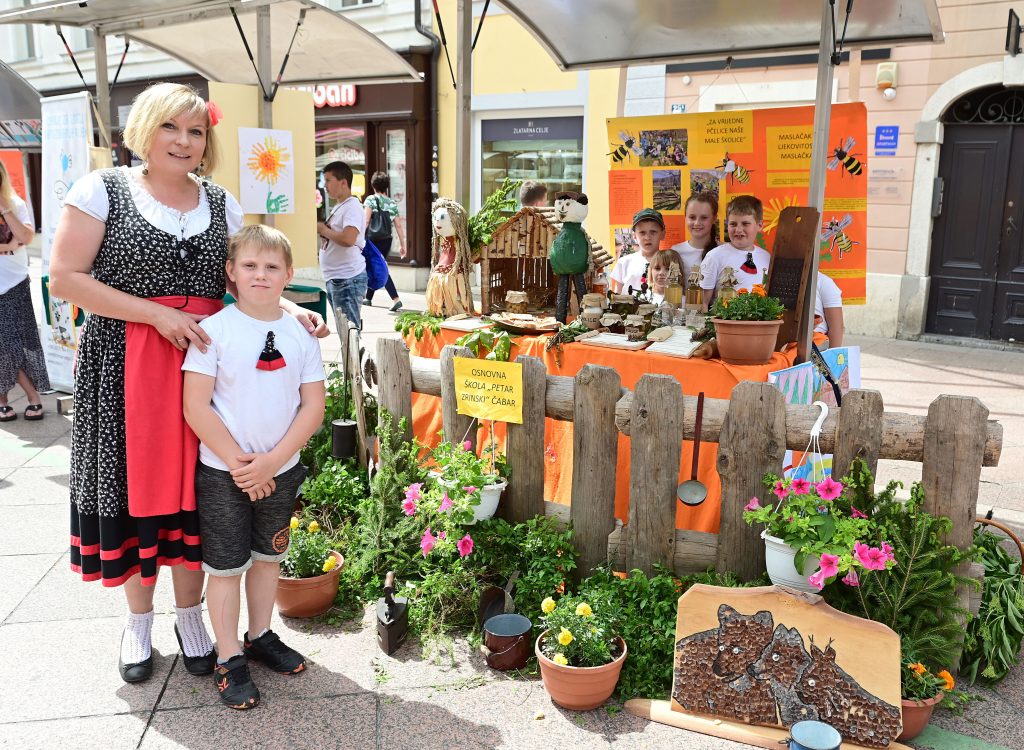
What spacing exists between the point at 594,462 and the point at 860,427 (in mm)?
977

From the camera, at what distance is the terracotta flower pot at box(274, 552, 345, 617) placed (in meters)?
3.30

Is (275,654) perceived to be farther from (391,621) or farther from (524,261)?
(524,261)

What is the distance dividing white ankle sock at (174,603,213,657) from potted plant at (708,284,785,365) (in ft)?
7.67

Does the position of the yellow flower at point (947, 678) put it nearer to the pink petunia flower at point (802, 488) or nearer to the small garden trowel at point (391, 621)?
the pink petunia flower at point (802, 488)

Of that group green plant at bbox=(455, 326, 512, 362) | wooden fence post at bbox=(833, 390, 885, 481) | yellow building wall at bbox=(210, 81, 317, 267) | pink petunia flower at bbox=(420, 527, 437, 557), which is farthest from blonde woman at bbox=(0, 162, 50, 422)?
wooden fence post at bbox=(833, 390, 885, 481)

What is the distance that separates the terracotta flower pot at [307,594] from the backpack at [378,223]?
7.11 m

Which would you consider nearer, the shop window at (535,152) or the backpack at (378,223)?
the backpack at (378,223)

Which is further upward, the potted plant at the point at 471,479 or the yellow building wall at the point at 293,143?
the yellow building wall at the point at 293,143

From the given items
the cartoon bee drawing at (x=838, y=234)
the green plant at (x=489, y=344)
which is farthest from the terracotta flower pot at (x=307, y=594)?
the cartoon bee drawing at (x=838, y=234)

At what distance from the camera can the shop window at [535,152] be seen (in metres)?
12.2

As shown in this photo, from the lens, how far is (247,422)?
266cm

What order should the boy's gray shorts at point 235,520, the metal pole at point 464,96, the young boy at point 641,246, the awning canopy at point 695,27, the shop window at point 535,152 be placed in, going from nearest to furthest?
the boy's gray shorts at point 235,520, the metal pole at point 464,96, the awning canopy at point 695,27, the young boy at point 641,246, the shop window at point 535,152

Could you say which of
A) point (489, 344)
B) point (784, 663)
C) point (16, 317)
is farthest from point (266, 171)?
point (784, 663)

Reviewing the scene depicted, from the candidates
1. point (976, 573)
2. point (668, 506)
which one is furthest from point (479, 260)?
point (976, 573)
